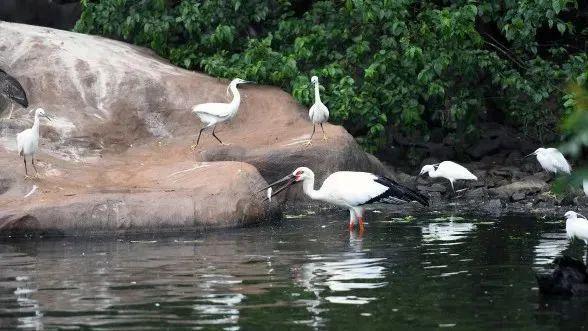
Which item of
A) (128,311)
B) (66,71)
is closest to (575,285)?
(128,311)

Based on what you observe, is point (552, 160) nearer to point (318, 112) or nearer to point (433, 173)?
point (433, 173)

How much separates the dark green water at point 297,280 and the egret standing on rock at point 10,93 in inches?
157

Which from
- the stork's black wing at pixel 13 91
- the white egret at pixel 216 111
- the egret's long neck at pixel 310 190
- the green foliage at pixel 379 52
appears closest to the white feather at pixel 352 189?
the egret's long neck at pixel 310 190

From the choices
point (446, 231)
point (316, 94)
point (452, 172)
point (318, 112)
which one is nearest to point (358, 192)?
point (446, 231)

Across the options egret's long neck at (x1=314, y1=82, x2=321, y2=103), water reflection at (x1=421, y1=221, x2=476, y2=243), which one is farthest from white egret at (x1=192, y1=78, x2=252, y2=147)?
water reflection at (x1=421, y1=221, x2=476, y2=243)

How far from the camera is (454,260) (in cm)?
1146

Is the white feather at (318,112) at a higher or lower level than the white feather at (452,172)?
higher

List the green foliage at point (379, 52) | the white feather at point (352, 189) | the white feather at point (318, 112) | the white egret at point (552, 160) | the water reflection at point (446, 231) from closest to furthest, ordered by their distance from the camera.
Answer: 1. the water reflection at point (446, 231)
2. the white feather at point (352, 189)
3. the white feather at point (318, 112)
4. the white egret at point (552, 160)
5. the green foliage at point (379, 52)

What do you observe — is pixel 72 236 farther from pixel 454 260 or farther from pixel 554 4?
pixel 554 4

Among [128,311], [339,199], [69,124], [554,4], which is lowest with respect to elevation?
[128,311]

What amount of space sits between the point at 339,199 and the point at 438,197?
3.83 meters

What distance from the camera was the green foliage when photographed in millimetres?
17734

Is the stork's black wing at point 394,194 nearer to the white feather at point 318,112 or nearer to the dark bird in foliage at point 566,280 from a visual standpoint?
the white feather at point 318,112

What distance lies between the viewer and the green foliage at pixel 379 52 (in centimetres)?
1773
